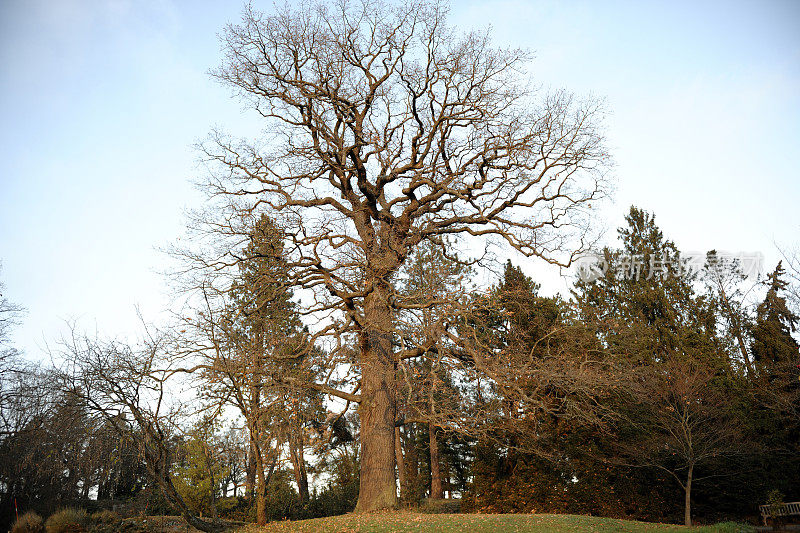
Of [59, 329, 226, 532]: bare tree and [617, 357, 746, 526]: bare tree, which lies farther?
[617, 357, 746, 526]: bare tree

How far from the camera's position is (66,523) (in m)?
12.7

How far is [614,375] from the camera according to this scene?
1127cm

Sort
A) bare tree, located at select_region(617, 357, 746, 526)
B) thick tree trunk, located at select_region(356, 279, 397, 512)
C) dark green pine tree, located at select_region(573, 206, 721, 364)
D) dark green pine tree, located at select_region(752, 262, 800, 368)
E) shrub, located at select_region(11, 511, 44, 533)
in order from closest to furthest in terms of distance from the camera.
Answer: thick tree trunk, located at select_region(356, 279, 397, 512)
shrub, located at select_region(11, 511, 44, 533)
bare tree, located at select_region(617, 357, 746, 526)
dark green pine tree, located at select_region(752, 262, 800, 368)
dark green pine tree, located at select_region(573, 206, 721, 364)

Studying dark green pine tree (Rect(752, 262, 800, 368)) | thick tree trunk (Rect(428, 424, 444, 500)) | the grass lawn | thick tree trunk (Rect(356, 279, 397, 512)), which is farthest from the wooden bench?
thick tree trunk (Rect(356, 279, 397, 512))

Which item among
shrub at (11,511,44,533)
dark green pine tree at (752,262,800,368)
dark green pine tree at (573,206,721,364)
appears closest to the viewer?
shrub at (11,511,44,533)

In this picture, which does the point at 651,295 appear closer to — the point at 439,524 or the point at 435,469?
the point at 435,469

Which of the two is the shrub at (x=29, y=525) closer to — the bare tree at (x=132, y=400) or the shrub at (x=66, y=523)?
the shrub at (x=66, y=523)

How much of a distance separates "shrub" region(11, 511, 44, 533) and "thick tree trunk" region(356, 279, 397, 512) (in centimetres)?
827

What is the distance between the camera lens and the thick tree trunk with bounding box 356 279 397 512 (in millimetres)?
10938

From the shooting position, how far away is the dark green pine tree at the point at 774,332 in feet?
71.3

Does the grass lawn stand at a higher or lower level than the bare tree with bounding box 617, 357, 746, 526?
lower

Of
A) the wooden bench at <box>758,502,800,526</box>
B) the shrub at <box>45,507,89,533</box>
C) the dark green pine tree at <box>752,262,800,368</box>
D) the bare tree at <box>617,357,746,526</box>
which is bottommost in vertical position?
the wooden bench at <box>758,502,800,526</box>

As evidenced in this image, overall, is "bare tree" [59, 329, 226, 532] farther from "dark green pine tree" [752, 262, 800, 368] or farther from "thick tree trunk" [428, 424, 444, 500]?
"dark green pine tree" [752, 262, 800, 368]

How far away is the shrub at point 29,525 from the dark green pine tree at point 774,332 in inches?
1015
